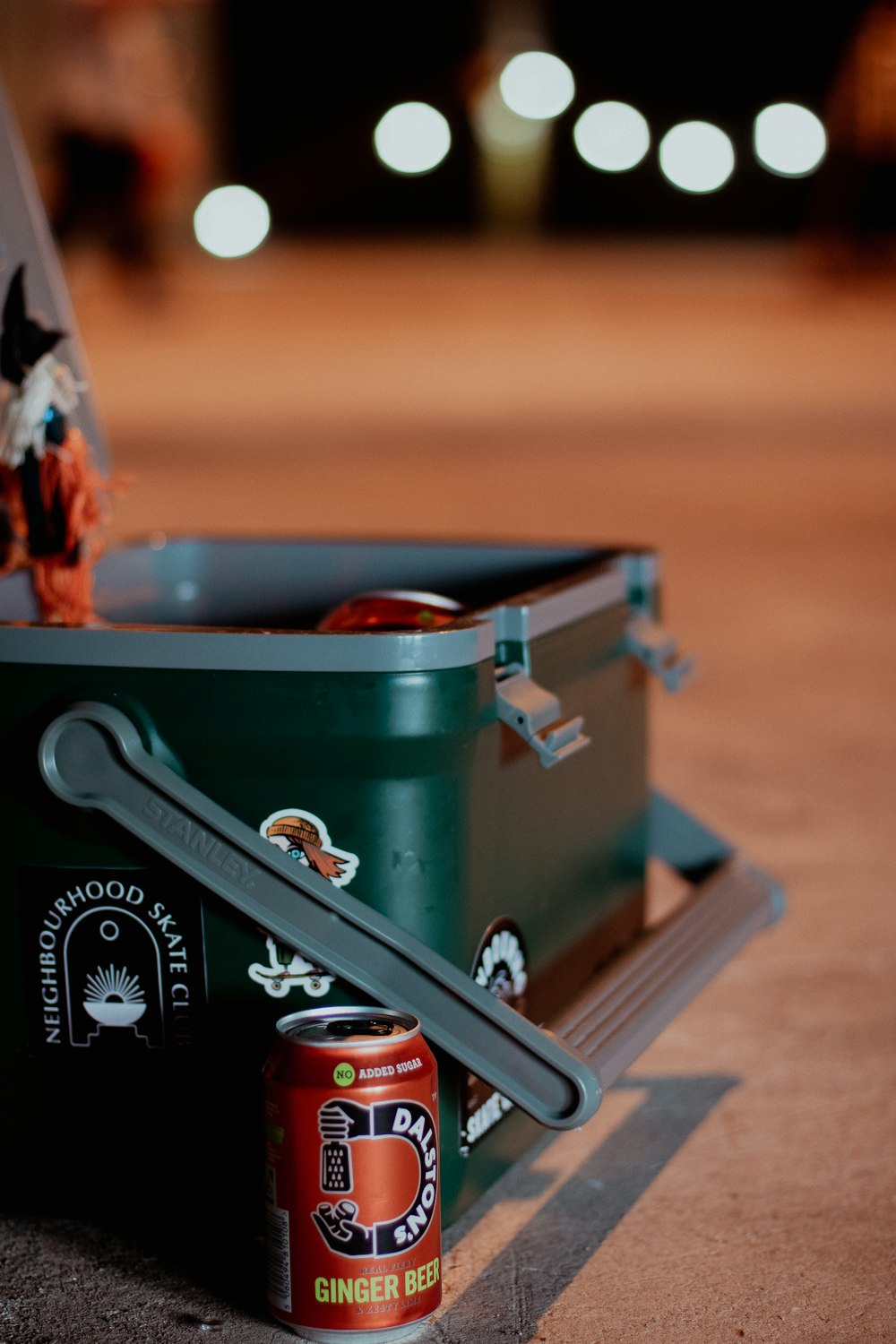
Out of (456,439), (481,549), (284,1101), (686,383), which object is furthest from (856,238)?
(284,1101)

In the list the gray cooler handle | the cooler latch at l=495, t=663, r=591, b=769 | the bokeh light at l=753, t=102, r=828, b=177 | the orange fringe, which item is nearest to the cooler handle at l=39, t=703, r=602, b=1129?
the gray cooler handle

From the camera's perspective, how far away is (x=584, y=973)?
2512mm

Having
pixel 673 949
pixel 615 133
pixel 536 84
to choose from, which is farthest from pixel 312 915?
pixel 615 133

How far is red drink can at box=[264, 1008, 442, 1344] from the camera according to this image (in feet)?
5.77

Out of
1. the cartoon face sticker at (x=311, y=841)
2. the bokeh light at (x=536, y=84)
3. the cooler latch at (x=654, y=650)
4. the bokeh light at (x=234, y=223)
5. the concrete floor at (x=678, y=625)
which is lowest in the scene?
the concrete floor at (x=678, y=625)

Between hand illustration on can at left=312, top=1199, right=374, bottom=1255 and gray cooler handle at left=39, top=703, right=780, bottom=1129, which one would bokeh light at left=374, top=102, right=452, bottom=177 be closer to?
gray cooler handle at left=39, top=703, right=780, bottom=1129

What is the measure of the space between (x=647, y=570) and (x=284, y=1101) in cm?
116

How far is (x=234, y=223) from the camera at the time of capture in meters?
3.47

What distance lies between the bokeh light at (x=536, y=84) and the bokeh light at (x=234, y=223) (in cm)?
54

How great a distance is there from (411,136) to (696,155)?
1.91 ft

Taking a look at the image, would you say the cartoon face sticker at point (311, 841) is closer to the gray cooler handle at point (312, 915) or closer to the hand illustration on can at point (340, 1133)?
the gray cooler handle at point (312, 915)

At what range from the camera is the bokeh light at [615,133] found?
11.4 ft

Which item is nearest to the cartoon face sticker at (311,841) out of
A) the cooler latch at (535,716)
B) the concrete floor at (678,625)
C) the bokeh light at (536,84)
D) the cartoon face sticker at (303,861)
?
Result: the cartoon face sticker at (303,861)

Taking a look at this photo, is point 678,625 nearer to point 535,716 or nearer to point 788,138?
point 788,138
